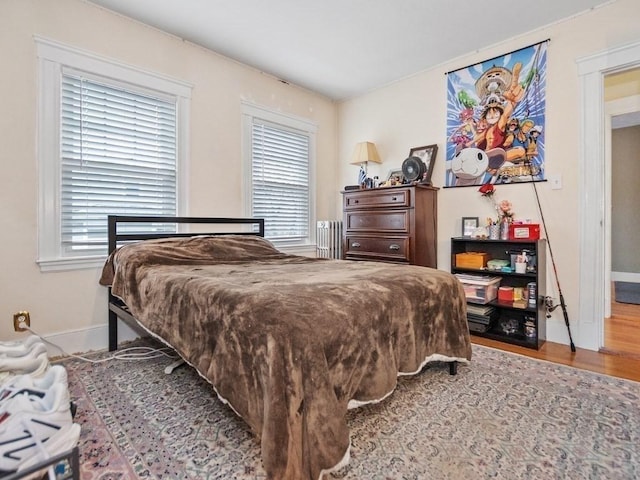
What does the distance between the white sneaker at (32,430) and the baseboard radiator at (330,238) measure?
307cm

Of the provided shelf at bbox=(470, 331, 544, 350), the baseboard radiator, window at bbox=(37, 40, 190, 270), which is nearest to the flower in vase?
shelf at bbox=(470, 331, 544, 350)

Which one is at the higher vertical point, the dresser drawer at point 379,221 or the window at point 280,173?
the window at point 280,173

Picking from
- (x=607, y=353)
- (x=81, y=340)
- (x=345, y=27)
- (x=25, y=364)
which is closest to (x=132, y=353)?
(x=81, y=340)

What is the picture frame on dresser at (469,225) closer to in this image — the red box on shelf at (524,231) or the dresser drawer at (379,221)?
the red box on shelf at (524,231)

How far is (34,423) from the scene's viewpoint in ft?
2.97

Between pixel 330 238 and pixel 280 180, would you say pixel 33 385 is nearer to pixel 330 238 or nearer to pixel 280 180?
pixel 280 180

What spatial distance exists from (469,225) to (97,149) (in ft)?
10.4

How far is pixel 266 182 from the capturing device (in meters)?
3.62

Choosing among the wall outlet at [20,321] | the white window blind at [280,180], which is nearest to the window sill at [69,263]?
the wall outlet at [20,321]

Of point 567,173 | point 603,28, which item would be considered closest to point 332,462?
point 567,173

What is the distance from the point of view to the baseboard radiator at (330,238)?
3912 mm

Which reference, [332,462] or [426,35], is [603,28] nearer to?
[426,35]

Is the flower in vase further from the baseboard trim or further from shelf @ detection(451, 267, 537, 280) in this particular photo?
the baseboard trim

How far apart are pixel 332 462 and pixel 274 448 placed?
8.4 inches
